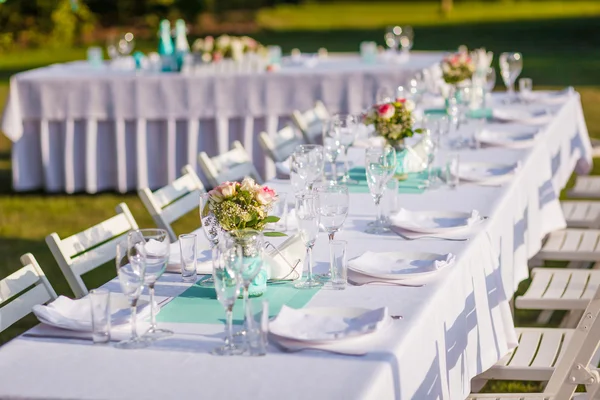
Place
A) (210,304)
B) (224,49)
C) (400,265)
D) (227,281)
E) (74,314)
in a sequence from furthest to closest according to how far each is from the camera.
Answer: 1. (224,49)
2. (400,265)
3. (210,304)
4. (74,314)
5. (227,281)

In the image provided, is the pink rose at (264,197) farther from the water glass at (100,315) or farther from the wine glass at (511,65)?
the wine glass at (511,65)

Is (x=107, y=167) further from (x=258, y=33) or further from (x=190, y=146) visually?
(x=258, y=33)

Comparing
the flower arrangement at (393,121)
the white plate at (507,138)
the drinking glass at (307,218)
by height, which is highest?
the drinking glass at (307,218)

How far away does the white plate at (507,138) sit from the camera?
532cm

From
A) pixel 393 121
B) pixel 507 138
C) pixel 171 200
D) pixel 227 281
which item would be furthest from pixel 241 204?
pixel 507 138

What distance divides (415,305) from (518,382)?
2052mm

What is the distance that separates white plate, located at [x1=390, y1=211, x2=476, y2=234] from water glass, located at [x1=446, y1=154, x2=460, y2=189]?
0.59 metres

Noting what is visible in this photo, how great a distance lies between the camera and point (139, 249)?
2.68 metres

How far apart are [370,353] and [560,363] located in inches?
41.1

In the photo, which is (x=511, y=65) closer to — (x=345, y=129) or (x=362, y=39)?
(x=345, y=129)

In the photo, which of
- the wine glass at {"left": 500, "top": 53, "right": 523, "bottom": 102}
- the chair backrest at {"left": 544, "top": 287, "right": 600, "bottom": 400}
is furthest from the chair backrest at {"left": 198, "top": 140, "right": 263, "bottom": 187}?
the wine glass at {"left": 500, "top": 53, "right": 523, "bottom": 102}

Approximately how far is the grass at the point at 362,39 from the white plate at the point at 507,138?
2.90 ft

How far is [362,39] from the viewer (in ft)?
75.9

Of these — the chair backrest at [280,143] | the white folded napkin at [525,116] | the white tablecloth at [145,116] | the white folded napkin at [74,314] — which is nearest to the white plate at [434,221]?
the white folded napkin at [74,314]
